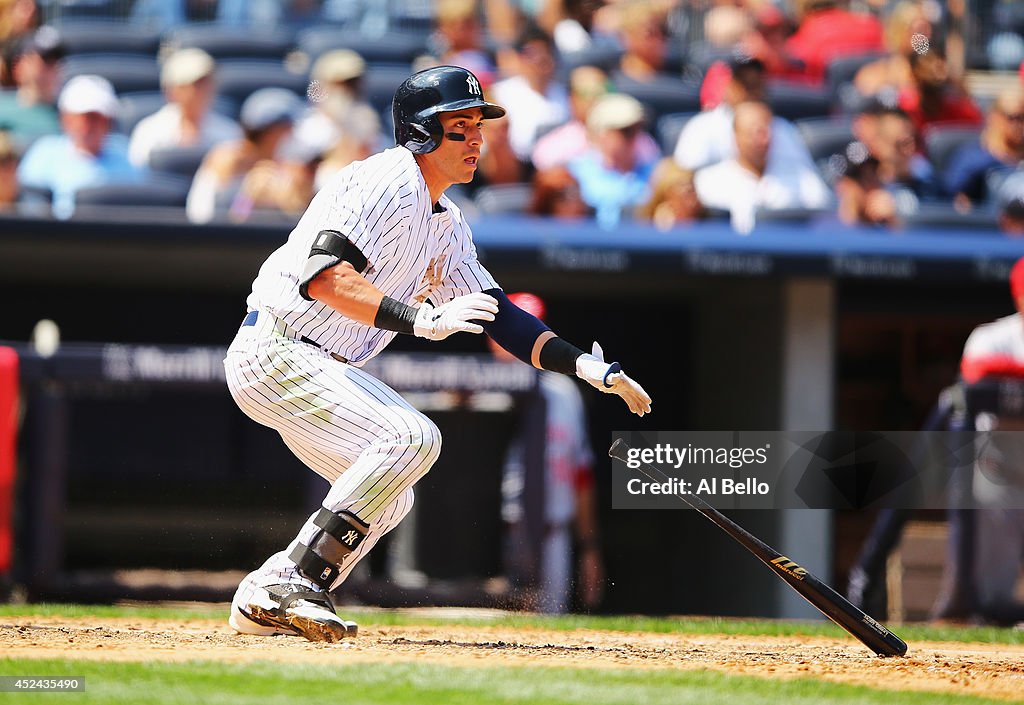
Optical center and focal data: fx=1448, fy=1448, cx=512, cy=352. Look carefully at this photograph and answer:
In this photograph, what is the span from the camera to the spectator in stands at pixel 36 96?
7679mm

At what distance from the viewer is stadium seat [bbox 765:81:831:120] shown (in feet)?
29.4

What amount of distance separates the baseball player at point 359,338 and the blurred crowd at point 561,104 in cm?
250

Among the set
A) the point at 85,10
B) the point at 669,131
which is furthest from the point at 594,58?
the point at 85,10

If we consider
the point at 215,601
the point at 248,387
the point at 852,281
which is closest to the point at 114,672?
the point at 248,387

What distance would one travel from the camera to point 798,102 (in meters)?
9.03

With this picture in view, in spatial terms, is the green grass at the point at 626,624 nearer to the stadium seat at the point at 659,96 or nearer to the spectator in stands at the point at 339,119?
the spectator in stands at the point at 339,119

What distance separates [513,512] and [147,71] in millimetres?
3915

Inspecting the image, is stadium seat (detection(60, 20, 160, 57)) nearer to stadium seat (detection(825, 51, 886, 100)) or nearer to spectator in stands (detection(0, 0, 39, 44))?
spectator in stands (detection(0, 0, 39, 44))

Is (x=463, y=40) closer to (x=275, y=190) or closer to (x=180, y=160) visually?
(x=180, y=160)

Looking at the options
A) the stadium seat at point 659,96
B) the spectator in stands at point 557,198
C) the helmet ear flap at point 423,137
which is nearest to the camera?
the helmet ear flap at point 423,137

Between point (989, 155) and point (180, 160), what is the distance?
15.3 feet

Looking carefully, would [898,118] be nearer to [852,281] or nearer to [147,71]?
[852,281]

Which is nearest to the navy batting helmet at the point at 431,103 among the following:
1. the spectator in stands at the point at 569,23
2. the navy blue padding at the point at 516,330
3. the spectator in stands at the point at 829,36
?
the navy blue padding at the point at 516,330

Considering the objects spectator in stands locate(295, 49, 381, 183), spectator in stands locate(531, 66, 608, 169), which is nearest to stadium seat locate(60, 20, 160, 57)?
spectator in stands locate(295, 49, 381, 183)
